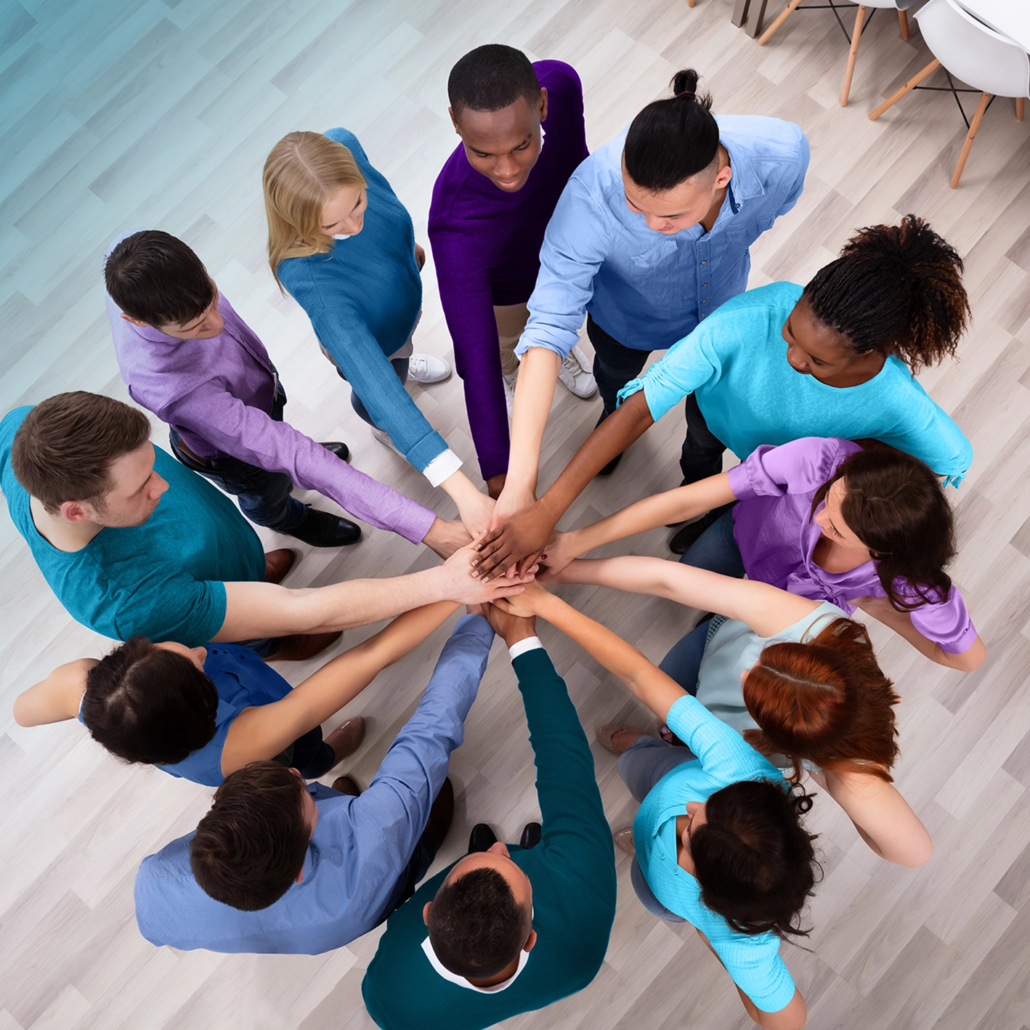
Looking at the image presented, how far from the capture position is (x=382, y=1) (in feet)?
10.9

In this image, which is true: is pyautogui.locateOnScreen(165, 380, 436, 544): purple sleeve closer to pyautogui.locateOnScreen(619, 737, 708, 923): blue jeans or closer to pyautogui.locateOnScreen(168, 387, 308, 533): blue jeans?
pyautogui.locateOnScreen(168, 387, 308, 533): blue jeans

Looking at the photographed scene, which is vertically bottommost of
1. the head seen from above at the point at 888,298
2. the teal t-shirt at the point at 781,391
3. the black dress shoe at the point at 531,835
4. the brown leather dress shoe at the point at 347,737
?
the black dress shoe at the point at 531,835

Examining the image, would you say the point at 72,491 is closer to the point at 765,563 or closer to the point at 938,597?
the point at 765,563

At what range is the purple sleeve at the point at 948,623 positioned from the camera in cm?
166

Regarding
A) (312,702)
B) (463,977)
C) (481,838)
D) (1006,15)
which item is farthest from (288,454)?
(1006,15)

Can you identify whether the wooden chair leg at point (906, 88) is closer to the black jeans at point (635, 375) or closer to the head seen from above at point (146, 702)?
the black jeans at point (635, 375)

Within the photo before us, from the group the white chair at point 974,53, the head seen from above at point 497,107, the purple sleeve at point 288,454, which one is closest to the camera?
the head seen from above at point 497,107

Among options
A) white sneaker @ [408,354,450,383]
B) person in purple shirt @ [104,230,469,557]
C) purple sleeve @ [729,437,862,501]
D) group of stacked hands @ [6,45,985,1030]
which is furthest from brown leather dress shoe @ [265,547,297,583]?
purple sleeve @ [729,437,862,501]

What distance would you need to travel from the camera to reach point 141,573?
1.64 meters

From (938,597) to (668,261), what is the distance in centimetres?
94

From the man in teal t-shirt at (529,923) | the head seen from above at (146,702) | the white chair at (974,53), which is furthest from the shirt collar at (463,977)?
the white chair at (974,53)

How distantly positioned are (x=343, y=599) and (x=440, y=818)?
0.95m

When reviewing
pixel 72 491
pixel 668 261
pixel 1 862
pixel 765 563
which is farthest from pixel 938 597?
pixel 1 862

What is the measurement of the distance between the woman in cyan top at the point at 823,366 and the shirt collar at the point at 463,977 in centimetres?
86
